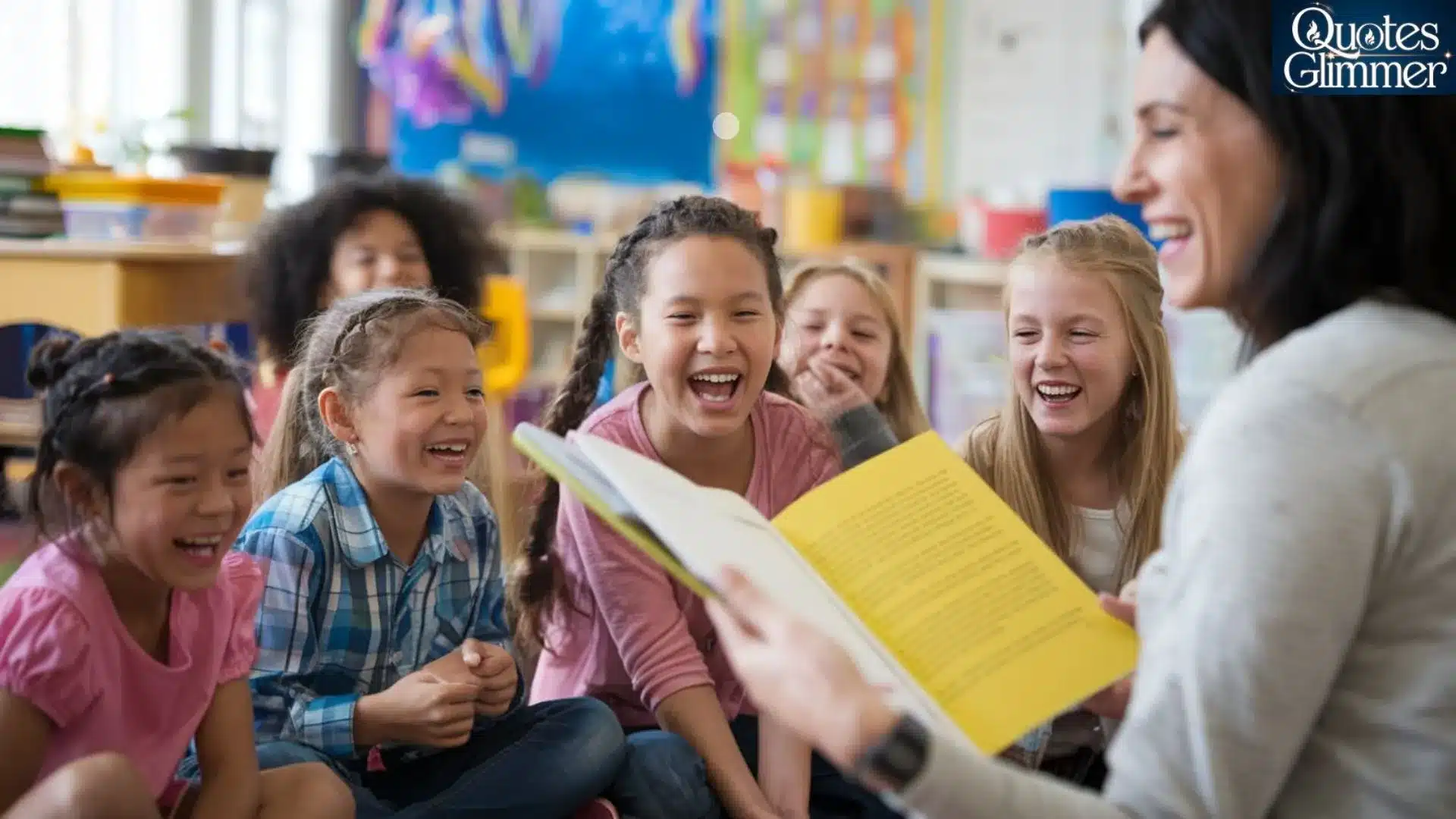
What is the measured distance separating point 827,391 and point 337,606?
32.3 inches

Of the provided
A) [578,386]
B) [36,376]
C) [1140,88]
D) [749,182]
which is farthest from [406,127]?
[1140,88]

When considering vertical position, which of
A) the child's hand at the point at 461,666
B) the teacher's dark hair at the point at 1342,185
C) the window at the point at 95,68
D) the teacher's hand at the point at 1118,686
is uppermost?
the window at the point at 95,68

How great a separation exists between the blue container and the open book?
81.4 inches

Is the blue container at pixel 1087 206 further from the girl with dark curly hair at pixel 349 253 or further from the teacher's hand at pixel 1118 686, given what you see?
the teacher's hand at pixel 1118 686

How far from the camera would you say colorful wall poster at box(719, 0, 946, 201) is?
5.60 metres

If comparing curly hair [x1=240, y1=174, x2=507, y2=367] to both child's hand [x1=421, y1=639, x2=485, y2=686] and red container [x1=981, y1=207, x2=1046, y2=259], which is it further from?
red container [x1=981, y1=207, x2=1046, y2=259]

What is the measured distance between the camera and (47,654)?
1.16m

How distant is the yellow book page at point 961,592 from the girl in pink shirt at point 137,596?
1.57ft

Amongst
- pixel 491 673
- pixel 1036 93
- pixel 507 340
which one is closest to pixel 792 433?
pixel 491 673

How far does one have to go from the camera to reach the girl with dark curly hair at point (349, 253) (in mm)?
2480

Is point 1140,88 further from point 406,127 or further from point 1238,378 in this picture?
point 406,127

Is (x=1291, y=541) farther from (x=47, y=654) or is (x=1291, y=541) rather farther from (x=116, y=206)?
(x=116, y=206)

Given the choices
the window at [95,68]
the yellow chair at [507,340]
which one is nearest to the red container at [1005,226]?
the yellow chair at [507,340]

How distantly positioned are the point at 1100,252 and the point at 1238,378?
0.89 meters
